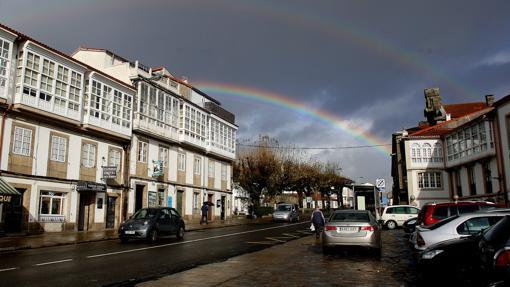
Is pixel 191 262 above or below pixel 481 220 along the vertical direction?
below

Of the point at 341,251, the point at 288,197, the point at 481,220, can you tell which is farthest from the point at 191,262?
the point at 288,197

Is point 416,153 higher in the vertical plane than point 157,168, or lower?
higher

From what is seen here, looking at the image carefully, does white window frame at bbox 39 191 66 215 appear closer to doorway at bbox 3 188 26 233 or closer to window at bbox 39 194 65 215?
window at bbox 39 194 65 215

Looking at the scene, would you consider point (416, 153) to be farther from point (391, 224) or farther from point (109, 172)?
point (109, 172)

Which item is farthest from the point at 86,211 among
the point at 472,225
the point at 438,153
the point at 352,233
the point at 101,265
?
the point at 438,153

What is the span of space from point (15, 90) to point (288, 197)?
74495 millimetres

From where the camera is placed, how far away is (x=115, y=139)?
29.4 meters

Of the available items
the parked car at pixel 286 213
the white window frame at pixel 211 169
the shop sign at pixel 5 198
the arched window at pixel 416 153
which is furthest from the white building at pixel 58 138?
the arched window at pixel 416 153

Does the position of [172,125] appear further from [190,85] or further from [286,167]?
[286,167]

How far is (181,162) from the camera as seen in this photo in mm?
37875

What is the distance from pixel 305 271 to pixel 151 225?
35.3 feet

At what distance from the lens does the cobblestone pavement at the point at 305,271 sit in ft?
28.0

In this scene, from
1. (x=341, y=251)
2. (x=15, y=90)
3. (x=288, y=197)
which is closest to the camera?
(x=341, y=251)

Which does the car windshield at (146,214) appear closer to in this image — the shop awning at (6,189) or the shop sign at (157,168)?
the shop awning at (6,189)
